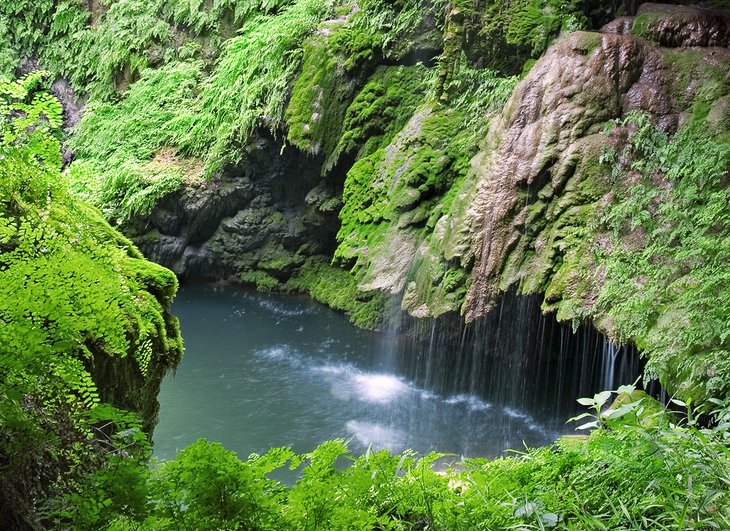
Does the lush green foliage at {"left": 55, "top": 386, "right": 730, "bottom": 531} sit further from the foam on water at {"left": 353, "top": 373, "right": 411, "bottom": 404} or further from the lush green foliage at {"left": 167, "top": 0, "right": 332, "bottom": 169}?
the lush green foliage at {"left": 167, "top": 0, "right": 332, "bottom": 169}

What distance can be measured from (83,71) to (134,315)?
13507 mm

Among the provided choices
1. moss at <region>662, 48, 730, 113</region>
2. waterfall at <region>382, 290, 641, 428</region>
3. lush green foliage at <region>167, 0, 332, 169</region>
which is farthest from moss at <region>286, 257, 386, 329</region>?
moss at <region>662, 48, 730, 113</region>

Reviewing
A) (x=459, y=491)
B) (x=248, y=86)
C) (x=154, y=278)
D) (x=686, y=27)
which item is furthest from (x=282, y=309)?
(x=459, y=491)

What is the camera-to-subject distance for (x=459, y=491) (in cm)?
257

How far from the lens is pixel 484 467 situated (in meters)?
2.97

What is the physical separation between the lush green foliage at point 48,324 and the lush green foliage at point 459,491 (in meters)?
0.37

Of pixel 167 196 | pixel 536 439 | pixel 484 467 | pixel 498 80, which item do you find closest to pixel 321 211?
pixel 167 196

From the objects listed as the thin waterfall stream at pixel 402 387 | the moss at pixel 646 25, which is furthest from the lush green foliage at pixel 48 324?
the moss at pixel 646 25

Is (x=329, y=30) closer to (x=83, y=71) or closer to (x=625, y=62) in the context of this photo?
(x=625, y=62)

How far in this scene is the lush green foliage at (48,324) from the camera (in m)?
2.14

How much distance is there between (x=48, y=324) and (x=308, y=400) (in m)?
5.49

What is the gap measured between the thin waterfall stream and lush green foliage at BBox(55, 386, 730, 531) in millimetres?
4122

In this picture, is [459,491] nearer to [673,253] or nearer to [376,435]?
[673,253]

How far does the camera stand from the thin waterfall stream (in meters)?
6.89
